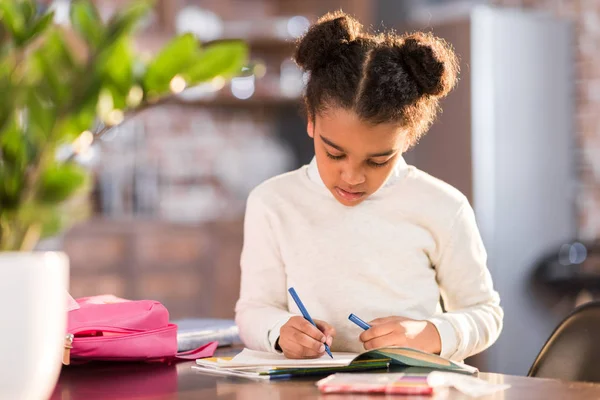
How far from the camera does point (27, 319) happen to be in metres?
0.81

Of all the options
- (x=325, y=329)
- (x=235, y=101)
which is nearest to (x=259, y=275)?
(x=325, y=329)

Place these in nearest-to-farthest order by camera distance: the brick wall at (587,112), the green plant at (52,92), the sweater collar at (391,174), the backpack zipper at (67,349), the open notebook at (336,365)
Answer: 1. the green plant at (52,92)
2. the open notebook at (336,365)
3. the backpack zipper at (67,349)
4. the sweater collar at (391,174)
5. the brick wall at (587,112)

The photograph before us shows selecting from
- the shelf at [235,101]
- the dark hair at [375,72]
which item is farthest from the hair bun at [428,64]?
the shelf at [235,101]

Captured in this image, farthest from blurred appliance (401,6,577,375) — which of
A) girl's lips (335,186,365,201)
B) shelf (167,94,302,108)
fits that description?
girl's lips (335,186,365,201)

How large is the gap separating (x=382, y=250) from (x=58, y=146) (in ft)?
2.96

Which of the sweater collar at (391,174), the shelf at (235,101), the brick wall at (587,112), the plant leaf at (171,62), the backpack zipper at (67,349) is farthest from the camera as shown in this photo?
the shelf at (235,101)

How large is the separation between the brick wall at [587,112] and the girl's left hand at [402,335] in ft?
10.2

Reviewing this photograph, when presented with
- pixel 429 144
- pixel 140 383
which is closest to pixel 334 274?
pixel 140 383

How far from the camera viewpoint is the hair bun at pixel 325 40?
156cm

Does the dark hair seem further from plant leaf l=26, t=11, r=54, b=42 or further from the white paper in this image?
plant leaf l=26, t=11, r=54, b=42

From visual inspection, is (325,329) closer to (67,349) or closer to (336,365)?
(336,365)

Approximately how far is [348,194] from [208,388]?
1.71 feet

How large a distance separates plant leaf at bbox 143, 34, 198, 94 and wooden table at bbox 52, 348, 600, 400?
38cm

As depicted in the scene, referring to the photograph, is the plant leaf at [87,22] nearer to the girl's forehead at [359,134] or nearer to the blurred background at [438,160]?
the girl's forehead at [359,134]
